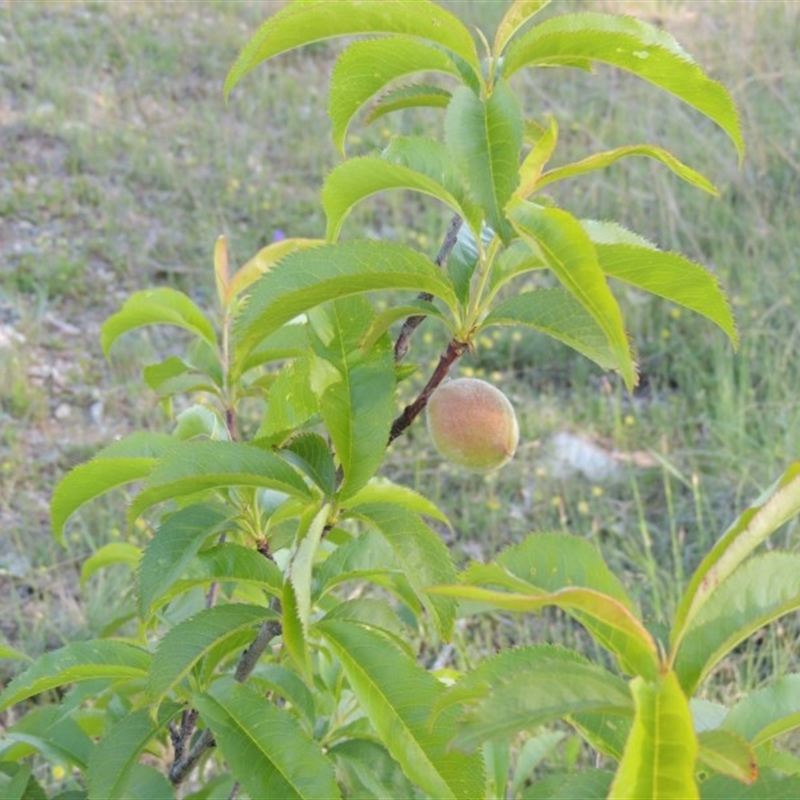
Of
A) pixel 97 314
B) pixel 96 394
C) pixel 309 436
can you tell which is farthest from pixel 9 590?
pixel 309 436

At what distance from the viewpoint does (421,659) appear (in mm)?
2240

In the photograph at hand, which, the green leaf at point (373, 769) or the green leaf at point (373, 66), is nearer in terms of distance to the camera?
the green leaf at point (373, 66)

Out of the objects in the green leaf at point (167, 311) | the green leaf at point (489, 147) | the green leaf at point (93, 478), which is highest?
the green leaf at point (167, 311)

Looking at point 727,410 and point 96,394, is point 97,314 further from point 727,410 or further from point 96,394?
point 727,410

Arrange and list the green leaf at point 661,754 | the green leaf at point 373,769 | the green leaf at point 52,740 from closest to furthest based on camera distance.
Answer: the green leaf at point 661,754 < the green leaf at point 373,769 < the green leaf at point 52,740

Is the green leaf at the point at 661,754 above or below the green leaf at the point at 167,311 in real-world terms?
below

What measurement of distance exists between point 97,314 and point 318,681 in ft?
8.20

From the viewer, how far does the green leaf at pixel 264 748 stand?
0.78 m

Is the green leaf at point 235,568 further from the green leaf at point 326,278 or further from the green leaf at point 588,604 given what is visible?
the green leaf at point 588,604

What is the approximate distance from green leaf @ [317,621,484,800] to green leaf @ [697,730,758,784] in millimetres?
200

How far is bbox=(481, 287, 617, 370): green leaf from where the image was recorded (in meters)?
0.73

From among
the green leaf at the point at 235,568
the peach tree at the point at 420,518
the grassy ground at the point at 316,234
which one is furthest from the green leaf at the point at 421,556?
the grassy ground at the point at 316,234

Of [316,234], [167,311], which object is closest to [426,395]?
[167,311]

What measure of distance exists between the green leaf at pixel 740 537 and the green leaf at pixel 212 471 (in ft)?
1.02
